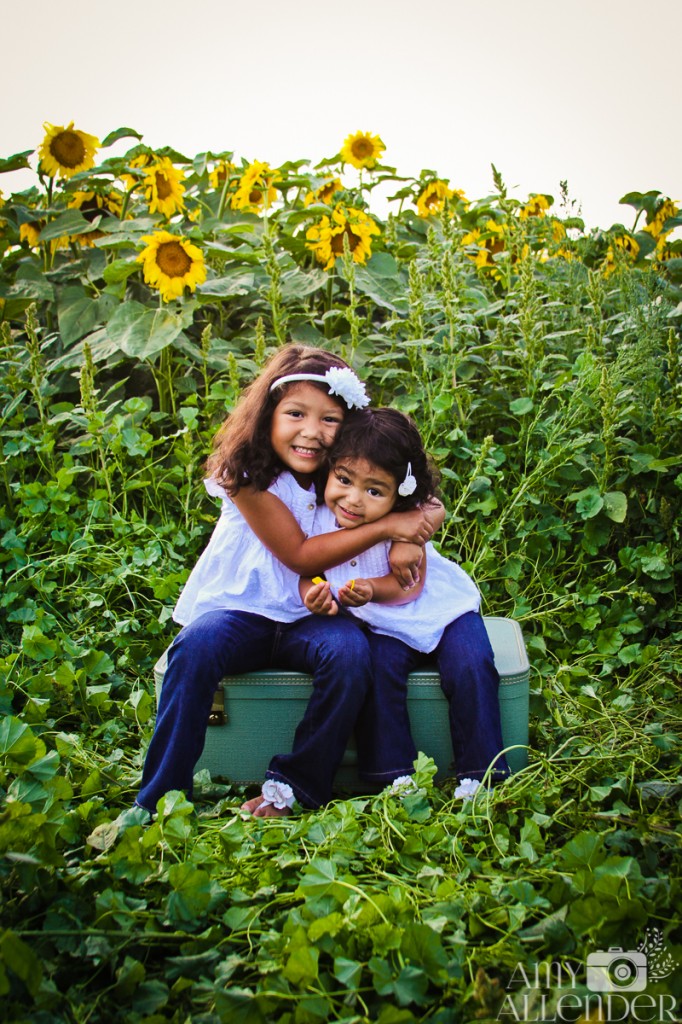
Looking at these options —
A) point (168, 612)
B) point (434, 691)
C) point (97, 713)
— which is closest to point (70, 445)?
point (168, 612)

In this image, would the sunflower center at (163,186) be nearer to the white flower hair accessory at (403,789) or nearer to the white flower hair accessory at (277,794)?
the white flower hair accessory at (277,794)

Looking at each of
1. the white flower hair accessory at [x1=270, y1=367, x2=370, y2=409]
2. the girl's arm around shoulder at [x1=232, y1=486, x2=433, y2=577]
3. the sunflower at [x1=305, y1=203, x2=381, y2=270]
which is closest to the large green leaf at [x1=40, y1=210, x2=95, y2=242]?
the sunflower at [x1=305, y1=203, x2=381, y2=270]

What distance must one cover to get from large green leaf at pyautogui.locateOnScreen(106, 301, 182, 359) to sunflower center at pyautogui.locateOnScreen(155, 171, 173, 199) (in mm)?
466

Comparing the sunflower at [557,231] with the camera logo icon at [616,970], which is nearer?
the camera logo icon at [616,970]

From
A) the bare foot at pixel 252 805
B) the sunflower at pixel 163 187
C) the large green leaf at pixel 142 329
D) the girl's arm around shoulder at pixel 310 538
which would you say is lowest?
the bare foot at pixel 252 805

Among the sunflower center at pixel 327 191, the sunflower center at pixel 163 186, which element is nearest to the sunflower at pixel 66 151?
the sunflower center at pixel 163 186

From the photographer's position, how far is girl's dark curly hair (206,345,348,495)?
226cm

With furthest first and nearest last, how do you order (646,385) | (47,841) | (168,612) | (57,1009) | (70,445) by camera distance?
(70,445) < (646,385) < (168,612) < (47,841) < (57,1009)

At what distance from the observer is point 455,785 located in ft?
7.13

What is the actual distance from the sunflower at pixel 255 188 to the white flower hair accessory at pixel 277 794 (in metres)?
2.30

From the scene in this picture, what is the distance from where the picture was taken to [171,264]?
3.31 m

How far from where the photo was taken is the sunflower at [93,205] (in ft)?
12.8

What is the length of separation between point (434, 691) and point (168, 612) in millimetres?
885

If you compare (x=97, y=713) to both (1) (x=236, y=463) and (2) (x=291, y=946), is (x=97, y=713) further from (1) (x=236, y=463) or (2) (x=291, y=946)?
(2) (x=291, y=946)
